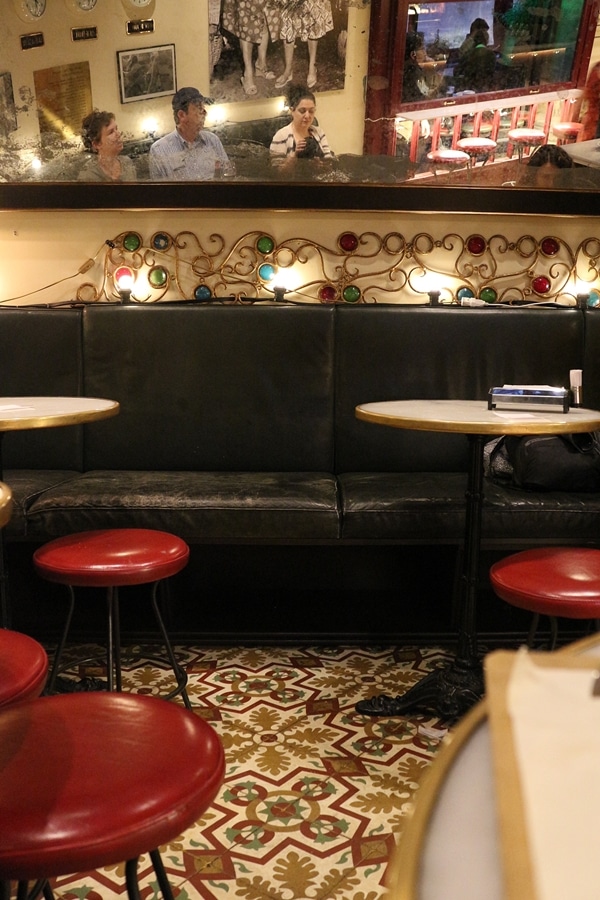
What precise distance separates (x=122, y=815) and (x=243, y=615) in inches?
83.3

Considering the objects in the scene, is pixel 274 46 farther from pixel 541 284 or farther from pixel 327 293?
pixel 541 284

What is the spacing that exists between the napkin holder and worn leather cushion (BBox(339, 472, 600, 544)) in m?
0.48

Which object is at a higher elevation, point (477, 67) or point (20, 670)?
point (477, 67)

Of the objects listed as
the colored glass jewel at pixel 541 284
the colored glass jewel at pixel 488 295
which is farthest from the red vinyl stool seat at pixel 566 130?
the colored glass jewel at pixel 488 295

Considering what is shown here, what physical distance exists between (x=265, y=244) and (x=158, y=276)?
512 millimetres

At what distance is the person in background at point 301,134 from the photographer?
3.41 meters

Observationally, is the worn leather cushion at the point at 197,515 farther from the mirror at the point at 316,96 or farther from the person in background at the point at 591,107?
the person in background at the point at 591,107

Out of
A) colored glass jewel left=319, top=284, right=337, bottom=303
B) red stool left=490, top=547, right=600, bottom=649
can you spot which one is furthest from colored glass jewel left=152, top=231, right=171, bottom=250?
red stool left=490, top=547, right=600, bottom=649

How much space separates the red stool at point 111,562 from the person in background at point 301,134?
1957 mm

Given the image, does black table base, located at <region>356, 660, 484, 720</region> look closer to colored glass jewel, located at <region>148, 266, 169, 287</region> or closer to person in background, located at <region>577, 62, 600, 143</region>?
colored glass jewel, located at <region>148, 266, 169, 287</region>

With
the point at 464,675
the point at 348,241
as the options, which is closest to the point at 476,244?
the point at 348,241

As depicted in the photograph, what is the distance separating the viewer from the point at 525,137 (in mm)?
3465

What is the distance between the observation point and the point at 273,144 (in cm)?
345

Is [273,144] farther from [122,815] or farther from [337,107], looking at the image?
[122,815]
